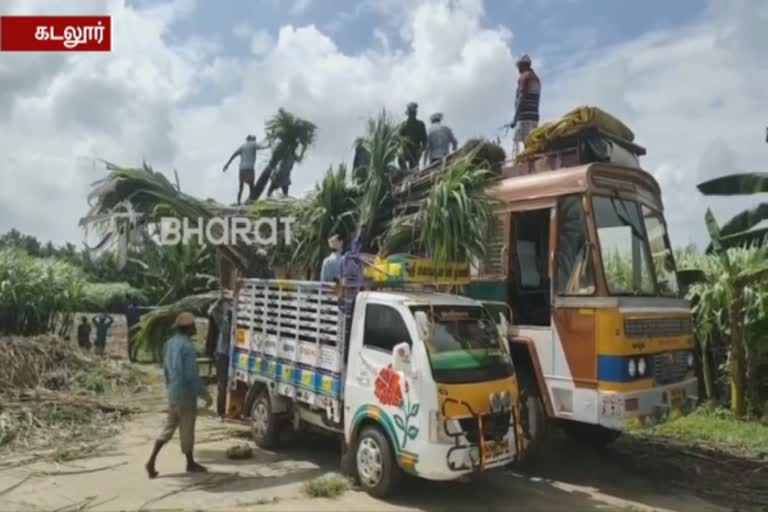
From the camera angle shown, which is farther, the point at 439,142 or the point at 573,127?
the point at 439,142

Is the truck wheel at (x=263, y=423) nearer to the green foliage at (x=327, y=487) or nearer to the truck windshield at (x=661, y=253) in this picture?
the green foliage at (x=327, y=487)

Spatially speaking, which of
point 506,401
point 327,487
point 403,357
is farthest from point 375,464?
point 506,401

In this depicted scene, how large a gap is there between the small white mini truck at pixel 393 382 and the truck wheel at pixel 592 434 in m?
1.96

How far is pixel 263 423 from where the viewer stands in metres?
8.38

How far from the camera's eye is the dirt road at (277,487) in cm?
630

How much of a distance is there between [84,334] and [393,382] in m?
12.6

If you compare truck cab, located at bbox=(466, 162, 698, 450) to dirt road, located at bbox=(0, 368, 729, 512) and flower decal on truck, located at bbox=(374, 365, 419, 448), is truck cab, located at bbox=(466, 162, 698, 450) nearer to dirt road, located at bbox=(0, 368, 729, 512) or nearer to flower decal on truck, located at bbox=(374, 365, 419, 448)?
dirt road, located at bbox=(0, 368, 729, 512)

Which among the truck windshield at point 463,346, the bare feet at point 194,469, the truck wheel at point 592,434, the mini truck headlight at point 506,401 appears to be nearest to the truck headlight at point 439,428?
the truck windshield at point 463,346

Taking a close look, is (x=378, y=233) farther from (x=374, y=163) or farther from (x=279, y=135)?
(x=279, y=135)

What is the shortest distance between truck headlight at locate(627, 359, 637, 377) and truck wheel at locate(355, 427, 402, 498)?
2.58m

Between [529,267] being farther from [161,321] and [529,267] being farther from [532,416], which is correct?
[161,321]

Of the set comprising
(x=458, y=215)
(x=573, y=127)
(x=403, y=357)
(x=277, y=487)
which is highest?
(x=573, y=127)

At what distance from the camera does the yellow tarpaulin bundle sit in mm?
8055

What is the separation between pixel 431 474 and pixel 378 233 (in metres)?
4.14
